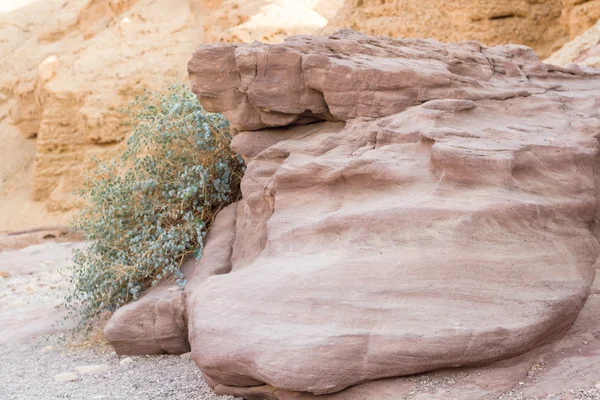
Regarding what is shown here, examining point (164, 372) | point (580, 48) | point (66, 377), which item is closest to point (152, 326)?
point (164, 372)

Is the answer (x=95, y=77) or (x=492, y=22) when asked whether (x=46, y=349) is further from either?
(x=95, y=77)

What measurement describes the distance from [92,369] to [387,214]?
2.22 meters

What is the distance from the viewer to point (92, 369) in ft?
14.8

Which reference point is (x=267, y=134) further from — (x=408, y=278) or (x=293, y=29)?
(x=293, y=29)

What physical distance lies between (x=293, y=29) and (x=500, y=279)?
1092 cm

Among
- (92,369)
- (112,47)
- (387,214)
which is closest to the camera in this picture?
(387,214)

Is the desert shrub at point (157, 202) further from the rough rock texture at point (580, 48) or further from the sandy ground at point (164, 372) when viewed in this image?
the rough rock texture at point (580, 48)

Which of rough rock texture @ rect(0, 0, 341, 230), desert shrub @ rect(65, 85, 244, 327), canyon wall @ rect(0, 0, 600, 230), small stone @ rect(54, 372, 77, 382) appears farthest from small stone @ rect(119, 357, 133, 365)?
rough rock texture @ rect(0, 0, 341, 230)

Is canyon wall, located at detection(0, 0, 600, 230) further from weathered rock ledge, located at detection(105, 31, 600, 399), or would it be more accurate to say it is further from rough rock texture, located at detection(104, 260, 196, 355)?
rough rock texture, located at detection(104, 260, 196, 355)

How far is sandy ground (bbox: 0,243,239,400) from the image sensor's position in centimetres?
397

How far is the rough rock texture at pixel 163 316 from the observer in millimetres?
4539

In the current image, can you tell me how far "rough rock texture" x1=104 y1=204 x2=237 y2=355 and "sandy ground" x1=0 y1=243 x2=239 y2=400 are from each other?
0.09m

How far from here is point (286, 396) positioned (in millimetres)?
3289

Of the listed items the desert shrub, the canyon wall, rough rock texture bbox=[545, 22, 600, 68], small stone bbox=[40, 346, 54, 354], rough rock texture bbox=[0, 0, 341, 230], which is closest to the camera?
the desert shrub
